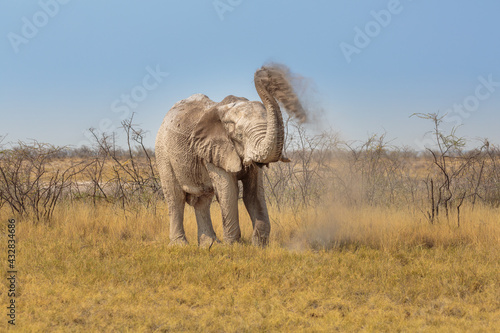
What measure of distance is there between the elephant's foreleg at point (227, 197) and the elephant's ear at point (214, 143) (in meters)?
0.15

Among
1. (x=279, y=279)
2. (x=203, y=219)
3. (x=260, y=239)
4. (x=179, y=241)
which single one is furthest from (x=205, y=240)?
(x=279, y=279)

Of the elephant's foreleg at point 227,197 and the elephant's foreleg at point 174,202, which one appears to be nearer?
the elephant's foreleg at point 227,197

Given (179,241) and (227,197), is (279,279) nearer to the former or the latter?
(227,197)

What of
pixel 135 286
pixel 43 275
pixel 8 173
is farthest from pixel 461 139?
pixel 8 173

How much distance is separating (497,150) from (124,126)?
372 inches

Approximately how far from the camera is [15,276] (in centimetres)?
613

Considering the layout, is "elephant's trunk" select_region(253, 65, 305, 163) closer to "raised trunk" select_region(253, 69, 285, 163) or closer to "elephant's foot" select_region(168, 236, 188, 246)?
"raised trunk" select_region(253, 69, 285, 163)

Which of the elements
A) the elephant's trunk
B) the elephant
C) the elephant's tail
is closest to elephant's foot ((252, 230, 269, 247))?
the elephant

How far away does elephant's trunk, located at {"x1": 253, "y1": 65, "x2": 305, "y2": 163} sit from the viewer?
5.84m

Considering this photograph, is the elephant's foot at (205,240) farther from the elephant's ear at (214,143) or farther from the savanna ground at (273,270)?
the elephant's ear at (214,143)

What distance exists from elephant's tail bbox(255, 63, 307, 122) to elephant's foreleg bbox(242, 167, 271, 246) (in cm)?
117

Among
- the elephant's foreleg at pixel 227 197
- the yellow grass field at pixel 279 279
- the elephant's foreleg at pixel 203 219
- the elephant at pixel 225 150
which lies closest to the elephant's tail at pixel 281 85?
the elephant at pixel 225 150

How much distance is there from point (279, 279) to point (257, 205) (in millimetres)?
1619

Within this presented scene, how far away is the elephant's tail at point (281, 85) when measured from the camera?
6086mm
